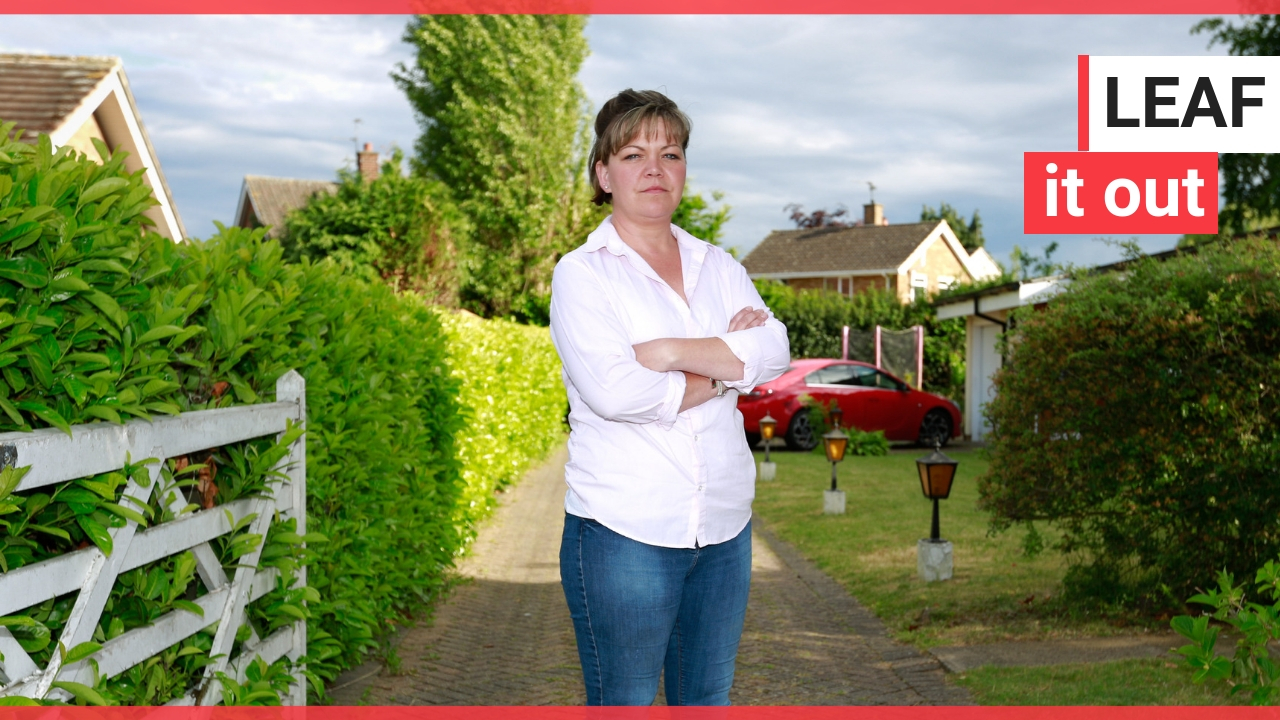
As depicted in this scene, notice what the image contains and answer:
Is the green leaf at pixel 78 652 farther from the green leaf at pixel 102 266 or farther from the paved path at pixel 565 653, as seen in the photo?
the paved path at pixel 565 653

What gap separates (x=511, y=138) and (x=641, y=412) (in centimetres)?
3417

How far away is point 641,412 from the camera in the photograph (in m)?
2.80

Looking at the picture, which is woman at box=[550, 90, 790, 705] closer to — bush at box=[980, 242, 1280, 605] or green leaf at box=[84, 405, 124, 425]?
green leaf at box=[84, 405, 124, 425]

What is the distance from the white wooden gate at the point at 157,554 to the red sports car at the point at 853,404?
1463 centimetres

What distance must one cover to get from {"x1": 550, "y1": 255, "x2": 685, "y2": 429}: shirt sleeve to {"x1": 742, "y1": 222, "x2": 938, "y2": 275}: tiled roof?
47.1 meters

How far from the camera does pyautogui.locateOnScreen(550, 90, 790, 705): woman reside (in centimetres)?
279

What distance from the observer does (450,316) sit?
1022 centimetres

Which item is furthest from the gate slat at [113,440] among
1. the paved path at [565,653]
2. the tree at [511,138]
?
the tree at [511,138]

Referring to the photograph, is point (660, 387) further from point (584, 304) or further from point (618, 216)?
point (618, 216)

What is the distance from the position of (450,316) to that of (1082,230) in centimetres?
547

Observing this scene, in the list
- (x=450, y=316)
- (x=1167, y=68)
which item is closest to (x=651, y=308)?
(x=1167, y=68)

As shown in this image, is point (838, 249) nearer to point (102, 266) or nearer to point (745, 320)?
point (745, 320)

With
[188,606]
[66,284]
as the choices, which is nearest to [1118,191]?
[188,606]

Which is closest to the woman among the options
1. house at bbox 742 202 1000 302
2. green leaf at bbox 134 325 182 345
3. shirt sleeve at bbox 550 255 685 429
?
shirt sleeve at bbox 550 255 685 429
